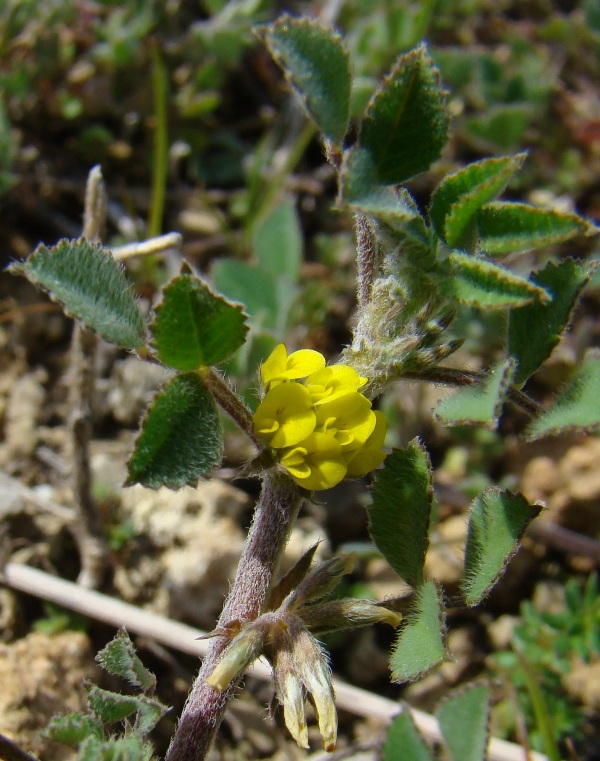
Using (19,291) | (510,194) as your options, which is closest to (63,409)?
(19,291)

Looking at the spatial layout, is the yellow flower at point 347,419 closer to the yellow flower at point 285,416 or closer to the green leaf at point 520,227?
the yellow flower at point 285,416

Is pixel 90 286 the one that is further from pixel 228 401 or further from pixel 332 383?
pixel 332 383

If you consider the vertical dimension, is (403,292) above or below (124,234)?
above

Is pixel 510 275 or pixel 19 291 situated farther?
pixel 19 291

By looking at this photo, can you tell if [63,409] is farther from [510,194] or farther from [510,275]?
[510,194]

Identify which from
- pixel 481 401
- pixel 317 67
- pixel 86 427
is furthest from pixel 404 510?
pixel 86 427

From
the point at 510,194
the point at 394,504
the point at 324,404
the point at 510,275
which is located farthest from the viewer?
the point at 510,194
